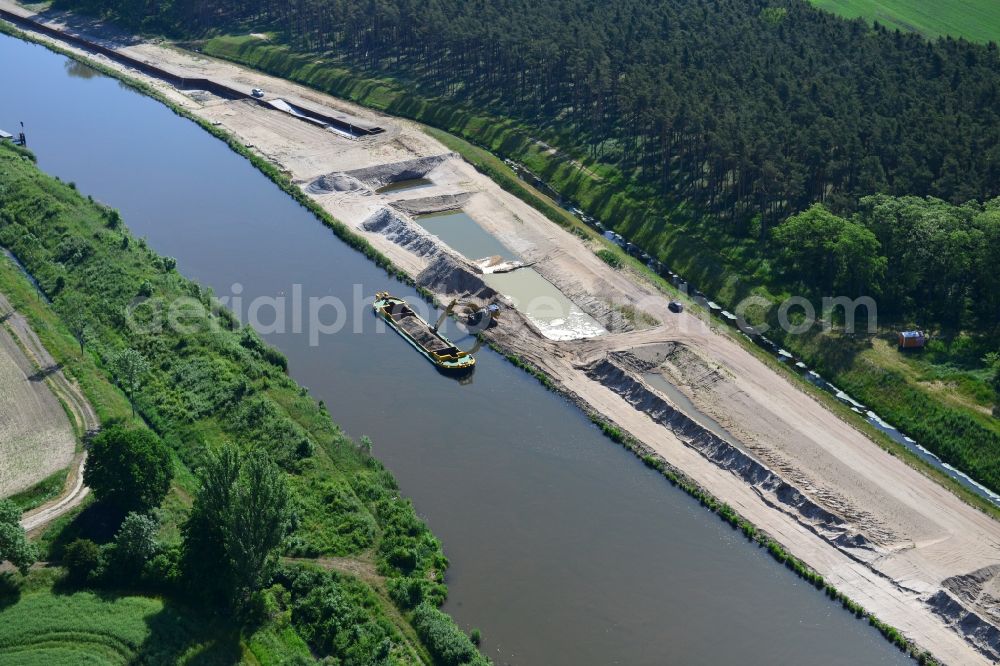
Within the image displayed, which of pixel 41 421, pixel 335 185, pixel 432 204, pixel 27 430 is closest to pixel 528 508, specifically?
pixel 41 421

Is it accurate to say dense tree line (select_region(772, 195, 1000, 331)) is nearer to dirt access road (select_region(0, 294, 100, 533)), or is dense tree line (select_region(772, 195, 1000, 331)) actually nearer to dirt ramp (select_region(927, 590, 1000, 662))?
dirt ramp (select_region(927, 590, 1000, 662))

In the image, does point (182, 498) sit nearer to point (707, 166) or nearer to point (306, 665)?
point (306, 665)

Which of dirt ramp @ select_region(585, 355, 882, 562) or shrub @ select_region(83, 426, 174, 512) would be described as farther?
dirt ramp @ select_region(585, 355, 882, 562)

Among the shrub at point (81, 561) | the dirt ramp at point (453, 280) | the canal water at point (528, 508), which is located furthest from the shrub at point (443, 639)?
the dirt ramp at point (453, 280)

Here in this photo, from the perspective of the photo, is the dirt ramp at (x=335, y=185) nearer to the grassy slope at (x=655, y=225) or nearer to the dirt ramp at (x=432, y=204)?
the dirt ramp at (x=432, y=204)

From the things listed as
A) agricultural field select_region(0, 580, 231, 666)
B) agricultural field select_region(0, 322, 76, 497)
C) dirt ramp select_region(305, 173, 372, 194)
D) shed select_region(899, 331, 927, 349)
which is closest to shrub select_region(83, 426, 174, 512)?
agricultural field select_region(0, 322, 76, 497)

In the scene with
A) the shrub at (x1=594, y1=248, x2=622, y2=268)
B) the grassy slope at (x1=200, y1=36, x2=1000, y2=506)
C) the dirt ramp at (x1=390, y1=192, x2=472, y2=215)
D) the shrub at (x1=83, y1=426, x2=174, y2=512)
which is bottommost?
the shrub at (x1=83, y1=426, x2=174, y2=512)
